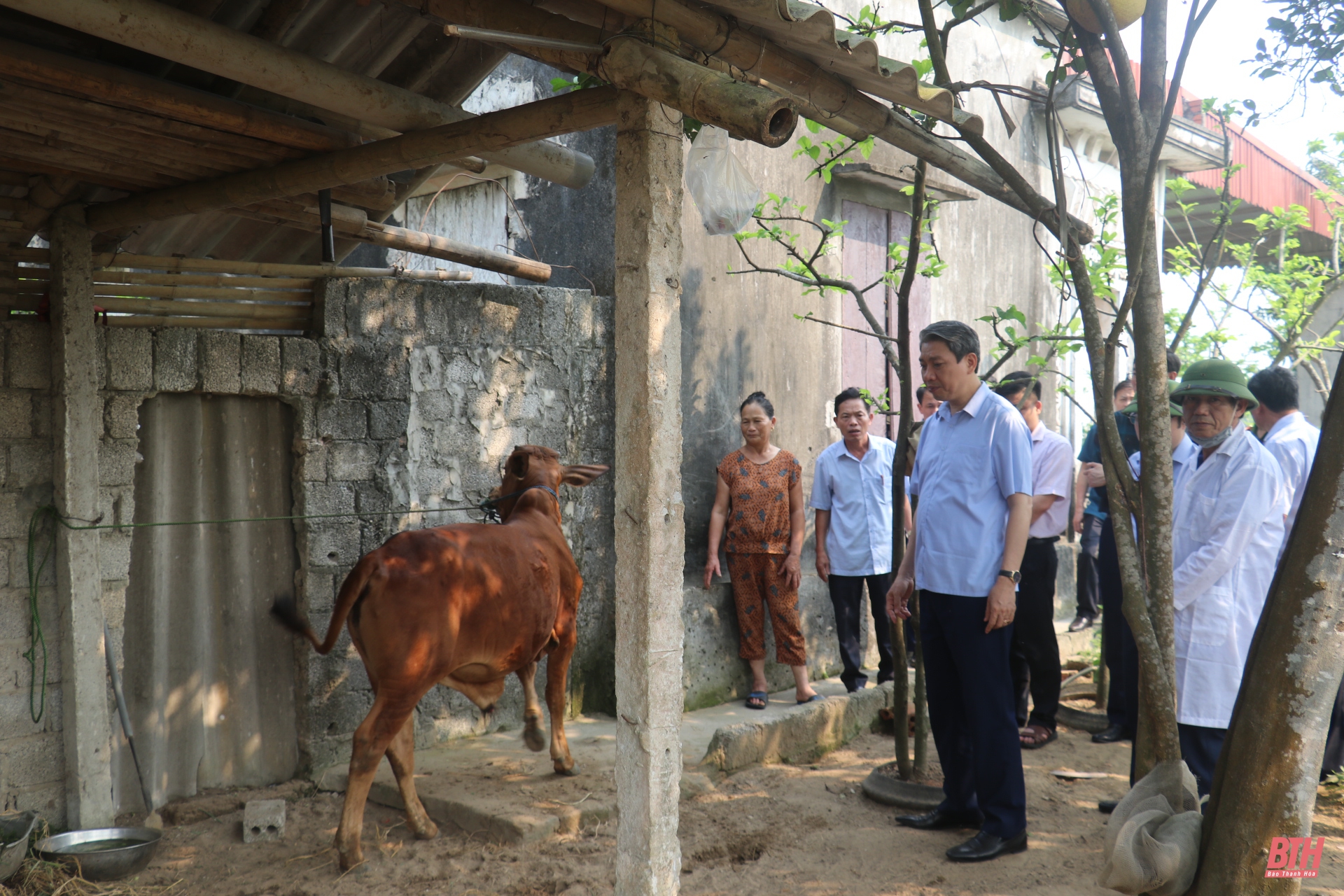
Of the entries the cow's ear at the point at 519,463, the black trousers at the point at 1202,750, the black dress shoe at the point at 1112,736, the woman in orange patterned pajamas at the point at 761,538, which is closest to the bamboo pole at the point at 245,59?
the cow's ear at the point at 519,463

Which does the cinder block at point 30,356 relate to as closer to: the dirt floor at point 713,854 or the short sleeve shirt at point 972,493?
the dirt floor at point 713,854

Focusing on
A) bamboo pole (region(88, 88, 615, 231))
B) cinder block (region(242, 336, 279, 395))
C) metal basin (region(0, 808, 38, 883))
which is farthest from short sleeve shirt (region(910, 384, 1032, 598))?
metal basin (region(0, 808, 38, 883))

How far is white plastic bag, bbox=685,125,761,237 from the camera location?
3.21 metres

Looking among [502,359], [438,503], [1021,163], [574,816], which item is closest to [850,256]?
[1021,163]

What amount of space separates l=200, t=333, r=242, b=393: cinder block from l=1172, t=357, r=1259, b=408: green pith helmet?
408cm

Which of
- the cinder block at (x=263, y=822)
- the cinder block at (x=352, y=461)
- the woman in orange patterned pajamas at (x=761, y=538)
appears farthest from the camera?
the woman in orange patterned pajamas at (x=761, y=538)

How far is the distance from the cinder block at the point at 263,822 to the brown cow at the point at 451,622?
44 centimetres

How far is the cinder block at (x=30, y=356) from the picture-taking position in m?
3.87

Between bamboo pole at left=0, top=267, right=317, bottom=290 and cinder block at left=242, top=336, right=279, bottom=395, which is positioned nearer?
bamboo pole at left=0, top=267, right=317, bottom=290

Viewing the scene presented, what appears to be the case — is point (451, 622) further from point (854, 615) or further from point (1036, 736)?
point (1036, 736)

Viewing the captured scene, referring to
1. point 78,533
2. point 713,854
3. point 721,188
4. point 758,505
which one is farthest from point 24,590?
point 758,505

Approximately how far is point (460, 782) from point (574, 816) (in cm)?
63

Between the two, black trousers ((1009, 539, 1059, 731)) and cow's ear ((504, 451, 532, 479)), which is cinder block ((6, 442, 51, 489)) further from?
black trousers ((1009, 539, 1059, 731))

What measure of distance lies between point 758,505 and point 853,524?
637 mm
